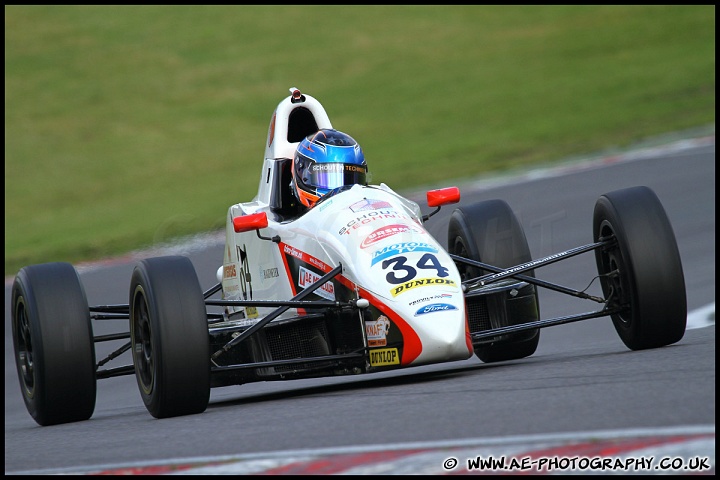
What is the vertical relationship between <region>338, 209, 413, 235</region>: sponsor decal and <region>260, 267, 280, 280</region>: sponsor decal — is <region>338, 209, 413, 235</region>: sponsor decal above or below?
above

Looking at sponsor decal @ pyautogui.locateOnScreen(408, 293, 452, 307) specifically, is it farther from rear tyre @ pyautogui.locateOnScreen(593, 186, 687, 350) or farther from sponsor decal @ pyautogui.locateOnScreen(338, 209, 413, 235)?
rear tyre @ pyautogui.locateOnScreen(593, 186, 687, 350)

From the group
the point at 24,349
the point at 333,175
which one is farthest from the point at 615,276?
the point at 24,349

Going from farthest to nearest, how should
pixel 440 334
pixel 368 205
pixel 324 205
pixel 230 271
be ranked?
pixel 230 271 → pixel 324 205 → pixel 368 205 → pixel 440 334

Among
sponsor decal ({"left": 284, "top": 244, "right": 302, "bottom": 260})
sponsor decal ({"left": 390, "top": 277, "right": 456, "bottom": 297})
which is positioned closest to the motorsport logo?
sponsor decal ({"left": 390, "top": 277, "right": 456, "bottom": 297})

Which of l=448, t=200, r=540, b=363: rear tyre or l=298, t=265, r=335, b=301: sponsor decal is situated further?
l=448, t=200, r=540, b=363: rear tyre

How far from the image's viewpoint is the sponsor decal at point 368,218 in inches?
270

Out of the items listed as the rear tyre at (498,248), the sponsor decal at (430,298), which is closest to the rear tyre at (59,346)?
the sponsor decal at (430,298)

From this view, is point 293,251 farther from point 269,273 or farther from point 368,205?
point 368,205

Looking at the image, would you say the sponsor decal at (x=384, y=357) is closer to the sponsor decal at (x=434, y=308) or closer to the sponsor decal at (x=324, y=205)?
the sponsor decal at (x=434, y=308)

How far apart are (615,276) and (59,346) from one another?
320 cm

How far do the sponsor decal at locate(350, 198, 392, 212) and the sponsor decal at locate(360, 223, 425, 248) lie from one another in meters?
0.28

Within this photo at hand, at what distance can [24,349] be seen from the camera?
7.42 metres

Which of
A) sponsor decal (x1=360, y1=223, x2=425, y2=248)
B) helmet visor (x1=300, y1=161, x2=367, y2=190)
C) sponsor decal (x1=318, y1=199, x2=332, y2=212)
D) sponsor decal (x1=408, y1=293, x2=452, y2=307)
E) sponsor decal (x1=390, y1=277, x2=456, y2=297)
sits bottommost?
sponsor decal (x1=408, y1=293, x2=452, y2=307)

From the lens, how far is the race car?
6215 millimetres
